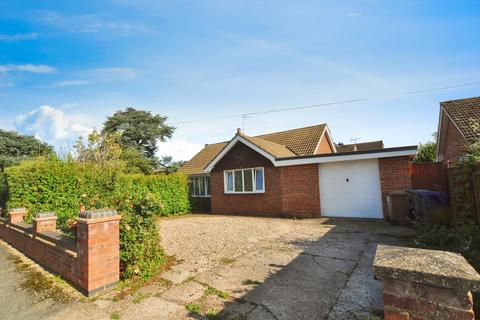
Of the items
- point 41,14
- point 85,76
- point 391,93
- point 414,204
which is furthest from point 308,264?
point 391,93

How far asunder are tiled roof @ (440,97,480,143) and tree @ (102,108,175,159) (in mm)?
31005

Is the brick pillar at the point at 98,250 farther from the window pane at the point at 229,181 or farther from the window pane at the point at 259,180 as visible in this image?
the window pane at the point at 229,181

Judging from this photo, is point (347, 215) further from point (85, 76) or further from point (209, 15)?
point (85, 76)

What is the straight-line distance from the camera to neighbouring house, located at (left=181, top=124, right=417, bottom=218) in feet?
34.0

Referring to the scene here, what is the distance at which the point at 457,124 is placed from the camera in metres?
11.6

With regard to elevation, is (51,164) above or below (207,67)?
below

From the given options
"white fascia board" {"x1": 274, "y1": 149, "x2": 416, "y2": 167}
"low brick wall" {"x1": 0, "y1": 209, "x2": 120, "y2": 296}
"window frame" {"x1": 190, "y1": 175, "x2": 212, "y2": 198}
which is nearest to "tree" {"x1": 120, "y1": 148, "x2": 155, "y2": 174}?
"window frame" {"x1": 190, "y1": 175, "x2": 212, "y2": 198}

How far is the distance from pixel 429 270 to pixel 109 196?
5.87 m

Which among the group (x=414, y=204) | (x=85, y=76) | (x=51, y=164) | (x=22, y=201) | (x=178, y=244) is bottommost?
(x=178, y=244)

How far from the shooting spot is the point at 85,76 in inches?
418

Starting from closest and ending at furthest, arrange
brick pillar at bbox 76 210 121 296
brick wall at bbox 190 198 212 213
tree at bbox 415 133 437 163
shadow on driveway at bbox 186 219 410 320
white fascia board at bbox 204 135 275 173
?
shadow on driveway at bbox 186 219 410 320 < brick pillar at bbox 76 210 121 296 < white fascia board at bbox 204 135 275 173 < brick wall at bbox 190 198 212 213 < tree at bbox 415 133 437 163

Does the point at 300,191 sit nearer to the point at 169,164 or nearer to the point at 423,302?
the point at 423,302

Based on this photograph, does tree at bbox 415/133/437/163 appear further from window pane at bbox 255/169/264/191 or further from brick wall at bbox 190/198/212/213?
brick wall at bbox 190/198/212/213

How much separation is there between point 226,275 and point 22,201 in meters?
8.39
